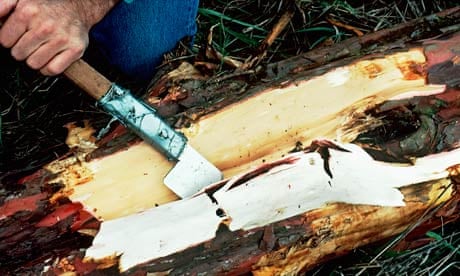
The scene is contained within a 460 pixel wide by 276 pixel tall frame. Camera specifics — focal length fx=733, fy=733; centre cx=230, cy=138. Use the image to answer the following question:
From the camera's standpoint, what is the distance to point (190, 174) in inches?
71.6

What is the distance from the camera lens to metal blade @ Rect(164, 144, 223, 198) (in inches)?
71.2

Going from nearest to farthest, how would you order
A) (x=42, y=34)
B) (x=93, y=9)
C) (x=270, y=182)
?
1. (x=270, y=182)
2. (x=42, y=34)
3. (x=93, y=9)

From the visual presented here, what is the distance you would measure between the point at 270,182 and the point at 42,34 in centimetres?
70

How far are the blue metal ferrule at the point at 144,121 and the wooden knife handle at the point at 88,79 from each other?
16 mm

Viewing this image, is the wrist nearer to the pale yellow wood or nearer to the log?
the log

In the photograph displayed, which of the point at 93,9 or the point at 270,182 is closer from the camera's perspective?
the point at 270,182

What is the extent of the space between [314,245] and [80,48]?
0.78 meters

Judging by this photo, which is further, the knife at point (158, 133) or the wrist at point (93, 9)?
the wrist at point (93, 9)

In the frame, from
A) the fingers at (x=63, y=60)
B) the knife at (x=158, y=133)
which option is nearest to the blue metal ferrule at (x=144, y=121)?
the knife at (x=158, y=133)

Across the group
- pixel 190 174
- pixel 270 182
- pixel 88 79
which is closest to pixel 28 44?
pixel 88 79

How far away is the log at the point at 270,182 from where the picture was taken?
1.70 metres

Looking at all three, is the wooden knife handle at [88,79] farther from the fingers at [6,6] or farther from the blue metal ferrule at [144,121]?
the fingers at [6,6]

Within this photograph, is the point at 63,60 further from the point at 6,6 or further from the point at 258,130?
the point at 258,130

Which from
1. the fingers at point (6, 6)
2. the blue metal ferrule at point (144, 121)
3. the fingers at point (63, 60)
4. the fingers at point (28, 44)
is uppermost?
the fingers at point (6, 6)
